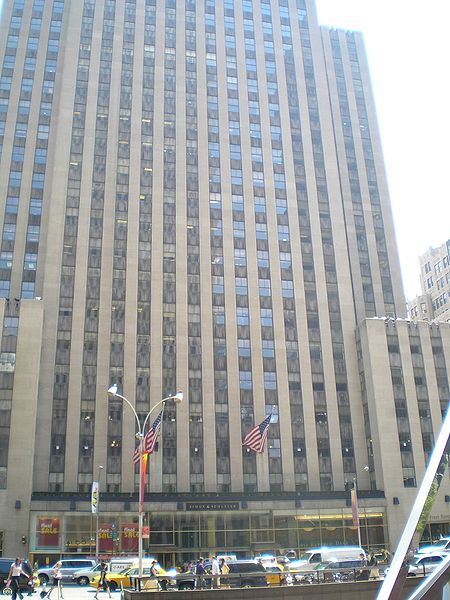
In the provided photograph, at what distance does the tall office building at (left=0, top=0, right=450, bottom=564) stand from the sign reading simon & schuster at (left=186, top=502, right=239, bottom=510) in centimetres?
25

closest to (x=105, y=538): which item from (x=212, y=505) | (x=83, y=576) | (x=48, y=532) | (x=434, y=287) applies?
(x=48, y=532)

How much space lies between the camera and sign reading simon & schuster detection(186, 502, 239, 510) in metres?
68.6

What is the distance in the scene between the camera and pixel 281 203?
9012 cm

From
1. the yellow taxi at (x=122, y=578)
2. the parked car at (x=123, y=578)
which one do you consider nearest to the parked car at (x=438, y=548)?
the parked car at (x=123, y=578)

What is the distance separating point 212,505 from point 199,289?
2766 cm

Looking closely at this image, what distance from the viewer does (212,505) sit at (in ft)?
226

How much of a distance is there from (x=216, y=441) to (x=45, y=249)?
33272 mm

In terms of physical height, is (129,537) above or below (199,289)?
below

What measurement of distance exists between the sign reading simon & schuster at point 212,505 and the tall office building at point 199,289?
0.25 meters

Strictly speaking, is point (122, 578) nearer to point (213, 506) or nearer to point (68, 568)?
point (68, 568)

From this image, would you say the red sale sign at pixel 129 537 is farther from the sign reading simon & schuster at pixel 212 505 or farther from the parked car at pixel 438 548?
the parked car at pixel 438 548

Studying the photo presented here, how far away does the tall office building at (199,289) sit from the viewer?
6994 centimetres

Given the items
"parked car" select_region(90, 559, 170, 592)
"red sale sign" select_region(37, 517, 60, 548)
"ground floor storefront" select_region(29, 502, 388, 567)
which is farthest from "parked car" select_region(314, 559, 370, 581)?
"red sale sign" select_region(37, 517, 60, 548)

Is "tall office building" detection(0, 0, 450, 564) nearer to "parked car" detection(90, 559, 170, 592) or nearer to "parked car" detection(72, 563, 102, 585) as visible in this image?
"parked car" detection(72, 563, 102, 585)
